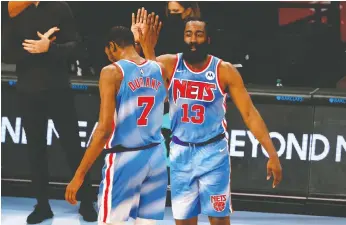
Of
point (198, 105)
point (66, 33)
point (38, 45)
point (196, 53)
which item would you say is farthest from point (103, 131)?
point (66, 33)

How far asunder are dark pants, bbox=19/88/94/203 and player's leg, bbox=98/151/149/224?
6.91 ft

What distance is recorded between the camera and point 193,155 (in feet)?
18.5

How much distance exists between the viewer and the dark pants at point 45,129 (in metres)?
7.34

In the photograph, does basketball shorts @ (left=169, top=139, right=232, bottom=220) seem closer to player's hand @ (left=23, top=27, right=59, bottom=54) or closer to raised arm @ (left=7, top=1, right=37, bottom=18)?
player's hand @ (left=23, top=27, right=59, bottom=54)

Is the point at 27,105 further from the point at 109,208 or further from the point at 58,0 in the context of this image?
the point at 109,208

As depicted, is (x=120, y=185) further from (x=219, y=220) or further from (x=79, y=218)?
(x=79, y=218)

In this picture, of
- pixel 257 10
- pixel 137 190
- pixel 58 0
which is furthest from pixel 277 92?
pixel 137 190

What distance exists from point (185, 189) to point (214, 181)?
0.20 metres

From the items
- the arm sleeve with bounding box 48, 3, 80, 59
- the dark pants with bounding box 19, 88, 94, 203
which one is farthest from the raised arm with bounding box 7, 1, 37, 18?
the dark pants with bounding box 19, 88, 94, 203

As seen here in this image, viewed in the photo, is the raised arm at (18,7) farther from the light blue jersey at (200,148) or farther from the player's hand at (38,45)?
the light blue jersey at (200,148)

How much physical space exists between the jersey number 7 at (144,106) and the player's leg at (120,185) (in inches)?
7.8

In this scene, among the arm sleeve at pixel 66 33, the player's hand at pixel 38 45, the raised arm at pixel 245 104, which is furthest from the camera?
the arm sleeve at pixel 66 33

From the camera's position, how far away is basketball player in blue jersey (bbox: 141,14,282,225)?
5.61 m

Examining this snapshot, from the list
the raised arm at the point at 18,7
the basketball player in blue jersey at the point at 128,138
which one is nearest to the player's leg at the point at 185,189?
the basketball player in blue jersey at the point at 128,138
